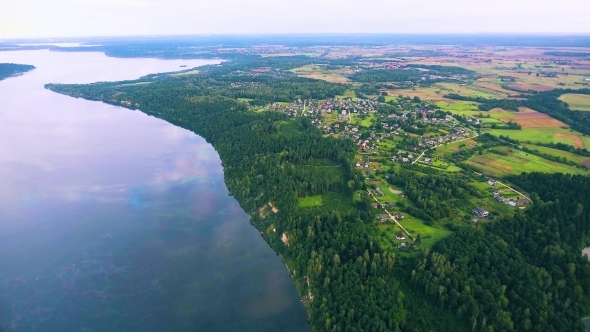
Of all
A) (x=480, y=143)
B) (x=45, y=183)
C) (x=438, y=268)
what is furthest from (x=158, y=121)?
(x=438, y=268)

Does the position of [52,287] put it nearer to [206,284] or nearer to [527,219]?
[206,284]

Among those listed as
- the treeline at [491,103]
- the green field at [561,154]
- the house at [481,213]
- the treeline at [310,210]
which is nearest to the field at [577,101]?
the treeline at [491,103]

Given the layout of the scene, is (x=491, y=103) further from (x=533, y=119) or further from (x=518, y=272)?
(x=518, y=272)

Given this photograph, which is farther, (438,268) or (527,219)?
(527,219)

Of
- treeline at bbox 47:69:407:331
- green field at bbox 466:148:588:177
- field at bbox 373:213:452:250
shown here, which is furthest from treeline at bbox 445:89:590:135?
field at bbox 373:213:452:250

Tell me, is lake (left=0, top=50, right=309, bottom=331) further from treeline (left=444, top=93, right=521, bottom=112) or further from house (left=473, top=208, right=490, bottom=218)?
treeline (left=444, top=93, right=521, bottom=112)

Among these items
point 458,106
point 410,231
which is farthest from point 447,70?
point 410,231

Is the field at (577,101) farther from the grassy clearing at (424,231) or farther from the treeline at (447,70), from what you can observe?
the grassy clearing at (424,231)
